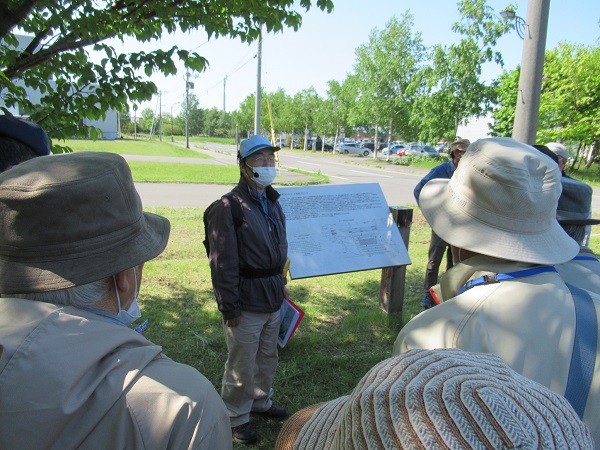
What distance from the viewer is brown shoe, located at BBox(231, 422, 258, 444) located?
9.35ft

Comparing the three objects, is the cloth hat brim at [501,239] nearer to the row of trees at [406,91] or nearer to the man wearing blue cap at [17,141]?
the man wearing blue cap at [17,141]

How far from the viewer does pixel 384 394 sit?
1.91 feet

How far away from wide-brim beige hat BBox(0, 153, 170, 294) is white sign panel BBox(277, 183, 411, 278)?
2.60 m

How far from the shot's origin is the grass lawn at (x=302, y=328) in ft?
11.7

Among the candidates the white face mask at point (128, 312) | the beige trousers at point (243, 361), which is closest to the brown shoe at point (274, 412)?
the beige trousers at point (243, 361)

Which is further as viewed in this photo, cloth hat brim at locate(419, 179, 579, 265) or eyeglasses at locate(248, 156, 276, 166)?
eyeglasses at locate(248, 156, 276, 166)

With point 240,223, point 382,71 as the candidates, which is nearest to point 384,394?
point 240,223

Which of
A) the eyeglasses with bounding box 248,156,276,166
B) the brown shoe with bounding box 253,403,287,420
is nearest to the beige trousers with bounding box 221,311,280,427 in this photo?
the brown shoe with bounding box 253,403,287,420

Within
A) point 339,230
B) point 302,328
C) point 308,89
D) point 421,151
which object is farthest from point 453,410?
point 308,89

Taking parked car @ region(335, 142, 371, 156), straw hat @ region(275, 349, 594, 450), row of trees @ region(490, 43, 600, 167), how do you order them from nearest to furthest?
1. straw hat @ region(275, 349, 594, 450)
2. row of trees @ region(490, 43, 600, 167)
3. parked car @ region(335, 142, 371, 156)

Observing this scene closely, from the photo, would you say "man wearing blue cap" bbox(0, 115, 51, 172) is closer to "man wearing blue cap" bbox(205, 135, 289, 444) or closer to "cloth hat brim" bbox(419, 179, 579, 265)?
"man wearing blue cap" bbox(205, 135, 289, 444)

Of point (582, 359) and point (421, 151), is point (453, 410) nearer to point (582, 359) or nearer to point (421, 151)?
point (582, 359)

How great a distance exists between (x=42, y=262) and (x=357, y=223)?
333 cm

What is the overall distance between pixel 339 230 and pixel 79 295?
10.1 ft
